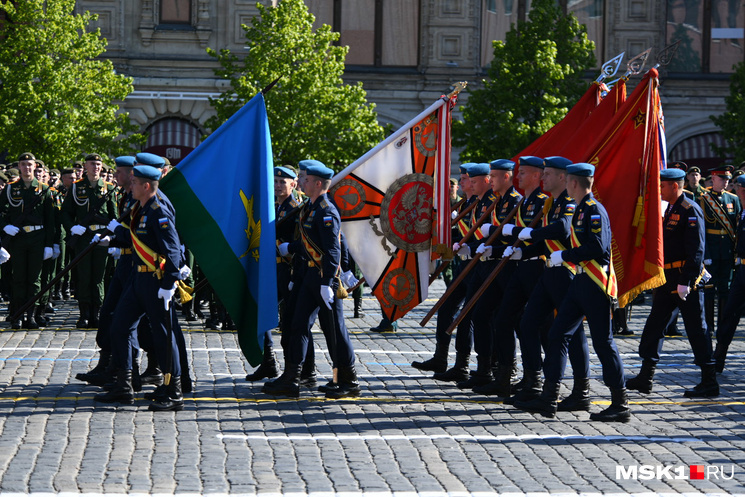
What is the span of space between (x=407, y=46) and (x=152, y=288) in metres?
24.0

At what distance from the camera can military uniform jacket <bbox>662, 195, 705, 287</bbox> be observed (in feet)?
31.6

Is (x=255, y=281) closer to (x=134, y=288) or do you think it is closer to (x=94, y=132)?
(x=134, y=288)

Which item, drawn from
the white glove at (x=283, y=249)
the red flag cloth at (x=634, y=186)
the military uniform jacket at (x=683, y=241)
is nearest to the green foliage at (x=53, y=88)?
the white glove at (x=283, y=249)

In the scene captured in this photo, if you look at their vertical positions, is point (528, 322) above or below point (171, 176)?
below

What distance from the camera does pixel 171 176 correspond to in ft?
30.2

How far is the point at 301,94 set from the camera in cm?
2555

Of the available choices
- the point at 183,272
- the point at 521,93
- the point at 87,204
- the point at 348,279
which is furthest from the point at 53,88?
the point at 183,272

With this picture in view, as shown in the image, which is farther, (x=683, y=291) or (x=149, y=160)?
(x=683, y=291)

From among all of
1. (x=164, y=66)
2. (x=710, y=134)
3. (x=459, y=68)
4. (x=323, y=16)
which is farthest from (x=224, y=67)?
(x=710, y=134)

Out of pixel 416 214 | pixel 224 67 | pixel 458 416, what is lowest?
pixel 458 416

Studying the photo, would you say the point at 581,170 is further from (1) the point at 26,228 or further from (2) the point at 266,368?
(1) the point at 26,228

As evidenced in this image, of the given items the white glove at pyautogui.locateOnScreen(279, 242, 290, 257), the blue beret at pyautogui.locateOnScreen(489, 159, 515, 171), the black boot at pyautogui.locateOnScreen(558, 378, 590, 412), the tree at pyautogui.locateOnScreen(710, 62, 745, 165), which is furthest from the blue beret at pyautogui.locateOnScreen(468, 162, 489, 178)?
the tree at pyautogui.locateOnScreen(710, 62, 745, 165)

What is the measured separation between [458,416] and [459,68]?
928 inches

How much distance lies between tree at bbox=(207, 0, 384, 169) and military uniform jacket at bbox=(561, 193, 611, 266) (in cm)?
1717
